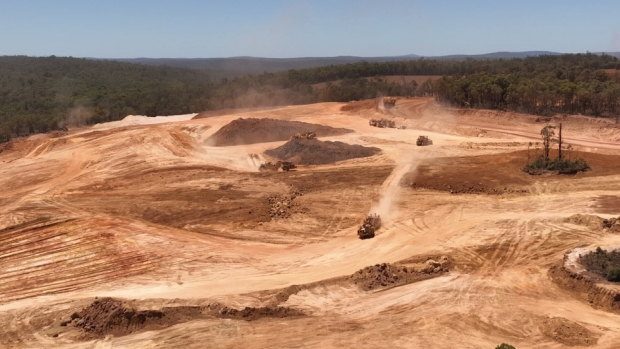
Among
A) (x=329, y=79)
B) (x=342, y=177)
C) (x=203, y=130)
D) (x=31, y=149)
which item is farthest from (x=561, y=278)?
(x=329, y=79)

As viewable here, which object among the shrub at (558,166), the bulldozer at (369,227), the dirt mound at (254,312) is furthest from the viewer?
the shrub at (558,166)

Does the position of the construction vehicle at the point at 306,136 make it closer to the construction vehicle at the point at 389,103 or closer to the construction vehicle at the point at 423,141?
the construction vehicle at the point at 423,141

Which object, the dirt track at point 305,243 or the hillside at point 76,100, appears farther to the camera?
the hillside at point 76,100

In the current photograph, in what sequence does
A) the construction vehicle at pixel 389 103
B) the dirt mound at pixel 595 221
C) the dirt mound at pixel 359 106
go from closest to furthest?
1. the dirt mound at pixel 595 221
2. the dirt mound at pixel 359 106
3. the construction vehicle at pixel 389 103

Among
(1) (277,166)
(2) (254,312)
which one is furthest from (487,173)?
(2) (254,312)

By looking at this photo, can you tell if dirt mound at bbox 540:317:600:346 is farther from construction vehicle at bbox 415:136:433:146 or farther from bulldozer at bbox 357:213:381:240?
construction vehicle at bbox 415:136:433:146

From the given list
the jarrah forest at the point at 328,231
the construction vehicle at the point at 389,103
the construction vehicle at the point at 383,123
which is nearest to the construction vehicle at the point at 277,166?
the jarrah forest at the point at 328,231

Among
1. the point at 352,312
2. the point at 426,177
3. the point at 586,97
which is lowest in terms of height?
the point at 352,312

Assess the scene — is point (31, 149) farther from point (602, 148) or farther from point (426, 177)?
point (602, 148)
